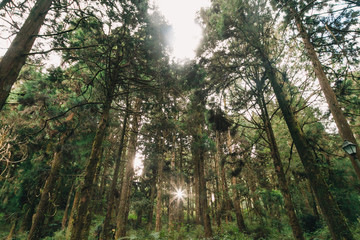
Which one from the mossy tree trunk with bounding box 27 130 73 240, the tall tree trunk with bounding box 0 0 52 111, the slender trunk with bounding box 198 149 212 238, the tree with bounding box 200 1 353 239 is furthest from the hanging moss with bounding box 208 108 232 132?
the mossy tree trunk with bounding box 27 130 73 240

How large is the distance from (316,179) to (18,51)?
8068mm

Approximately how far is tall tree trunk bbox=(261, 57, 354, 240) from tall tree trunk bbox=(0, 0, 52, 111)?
688cm

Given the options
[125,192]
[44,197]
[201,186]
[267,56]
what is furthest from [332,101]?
[44,197]

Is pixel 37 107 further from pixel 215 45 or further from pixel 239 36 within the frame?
pixel 239 36

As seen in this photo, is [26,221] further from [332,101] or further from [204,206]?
[332,101]

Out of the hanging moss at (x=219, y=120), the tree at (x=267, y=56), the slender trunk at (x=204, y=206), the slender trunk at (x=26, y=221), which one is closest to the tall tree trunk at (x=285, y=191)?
the tree at (x=267, y=56)

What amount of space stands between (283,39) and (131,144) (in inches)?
362

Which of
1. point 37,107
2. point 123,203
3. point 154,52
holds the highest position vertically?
point 154,52

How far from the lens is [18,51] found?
3.18 metres

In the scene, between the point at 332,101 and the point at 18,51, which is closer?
the point at 18,51

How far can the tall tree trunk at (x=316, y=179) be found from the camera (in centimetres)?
382

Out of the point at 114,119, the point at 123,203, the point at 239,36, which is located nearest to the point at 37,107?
the point at 114,119

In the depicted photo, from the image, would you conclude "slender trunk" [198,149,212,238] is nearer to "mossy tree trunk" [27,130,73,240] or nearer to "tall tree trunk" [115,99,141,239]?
"tall tree trunk" [115,99,141,239]

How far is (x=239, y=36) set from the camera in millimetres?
6203
